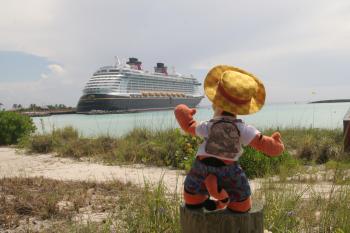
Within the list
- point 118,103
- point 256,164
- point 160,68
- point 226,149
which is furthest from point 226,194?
point 160,68

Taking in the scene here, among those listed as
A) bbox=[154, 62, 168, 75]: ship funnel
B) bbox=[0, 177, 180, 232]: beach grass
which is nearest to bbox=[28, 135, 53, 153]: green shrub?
bbox=[0, 177, 180, 232]: beach grass

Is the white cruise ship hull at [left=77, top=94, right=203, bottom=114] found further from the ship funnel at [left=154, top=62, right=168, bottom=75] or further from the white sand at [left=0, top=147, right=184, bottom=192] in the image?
the white sand at [left=0, top=147, right=184, bottom=192]

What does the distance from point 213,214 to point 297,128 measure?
10471mm

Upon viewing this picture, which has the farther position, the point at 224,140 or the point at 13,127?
the point at 13,127

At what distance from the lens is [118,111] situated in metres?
50.8

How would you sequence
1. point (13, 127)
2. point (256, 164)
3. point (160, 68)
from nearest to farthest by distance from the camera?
point (256, 164), point (13, 127), point (160, 68)

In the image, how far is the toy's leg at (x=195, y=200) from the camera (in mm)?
2102

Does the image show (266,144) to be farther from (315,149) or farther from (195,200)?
(315,149)

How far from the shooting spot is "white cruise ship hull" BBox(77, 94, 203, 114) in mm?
50500

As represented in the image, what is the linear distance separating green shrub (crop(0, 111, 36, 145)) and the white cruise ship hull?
37607 millimetres

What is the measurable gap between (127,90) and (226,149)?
50.0 metres

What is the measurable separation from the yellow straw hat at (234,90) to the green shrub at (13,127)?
11046 mm

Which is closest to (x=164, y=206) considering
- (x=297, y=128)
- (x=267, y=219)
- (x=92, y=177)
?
(x=267, y=219)

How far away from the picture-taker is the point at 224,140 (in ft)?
6.79
